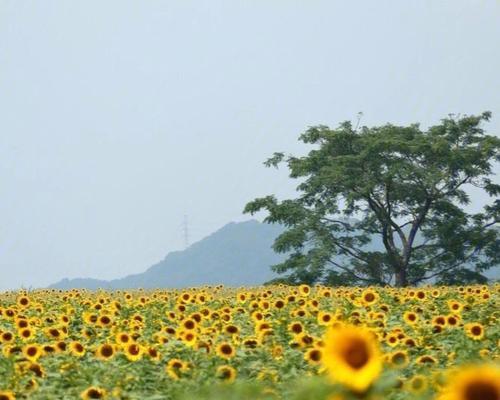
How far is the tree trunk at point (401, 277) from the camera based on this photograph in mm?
35656

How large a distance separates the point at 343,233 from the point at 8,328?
2511cm

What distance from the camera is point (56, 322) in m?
11.5

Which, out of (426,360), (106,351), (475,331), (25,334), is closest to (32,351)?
(106,351)

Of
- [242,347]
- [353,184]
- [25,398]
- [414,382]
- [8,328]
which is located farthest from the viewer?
[353,184]

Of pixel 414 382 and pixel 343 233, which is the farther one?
pixel 343 233

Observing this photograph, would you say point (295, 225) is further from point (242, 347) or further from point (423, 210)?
point (242, 347)

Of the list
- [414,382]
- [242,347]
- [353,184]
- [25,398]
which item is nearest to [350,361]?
[414,382]

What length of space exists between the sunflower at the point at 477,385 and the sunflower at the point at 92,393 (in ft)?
12.5

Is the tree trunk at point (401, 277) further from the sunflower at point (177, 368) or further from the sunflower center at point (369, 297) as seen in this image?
the sunflower at point (177, 368)

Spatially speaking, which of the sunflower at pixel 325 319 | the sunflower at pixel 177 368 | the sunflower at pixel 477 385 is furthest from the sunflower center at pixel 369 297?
the sunflower at pixel 477 385

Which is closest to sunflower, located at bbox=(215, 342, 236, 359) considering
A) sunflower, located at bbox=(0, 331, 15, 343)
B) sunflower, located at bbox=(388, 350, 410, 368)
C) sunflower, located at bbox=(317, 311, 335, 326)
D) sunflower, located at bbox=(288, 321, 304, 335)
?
sunflower, located at bbox=(388, 350, 410, 368)

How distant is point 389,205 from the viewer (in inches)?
1394

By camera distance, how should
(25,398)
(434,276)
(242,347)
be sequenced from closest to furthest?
(25,398) → (242,347) → (434,276)

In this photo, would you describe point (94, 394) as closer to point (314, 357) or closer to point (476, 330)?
point (314, 357)
